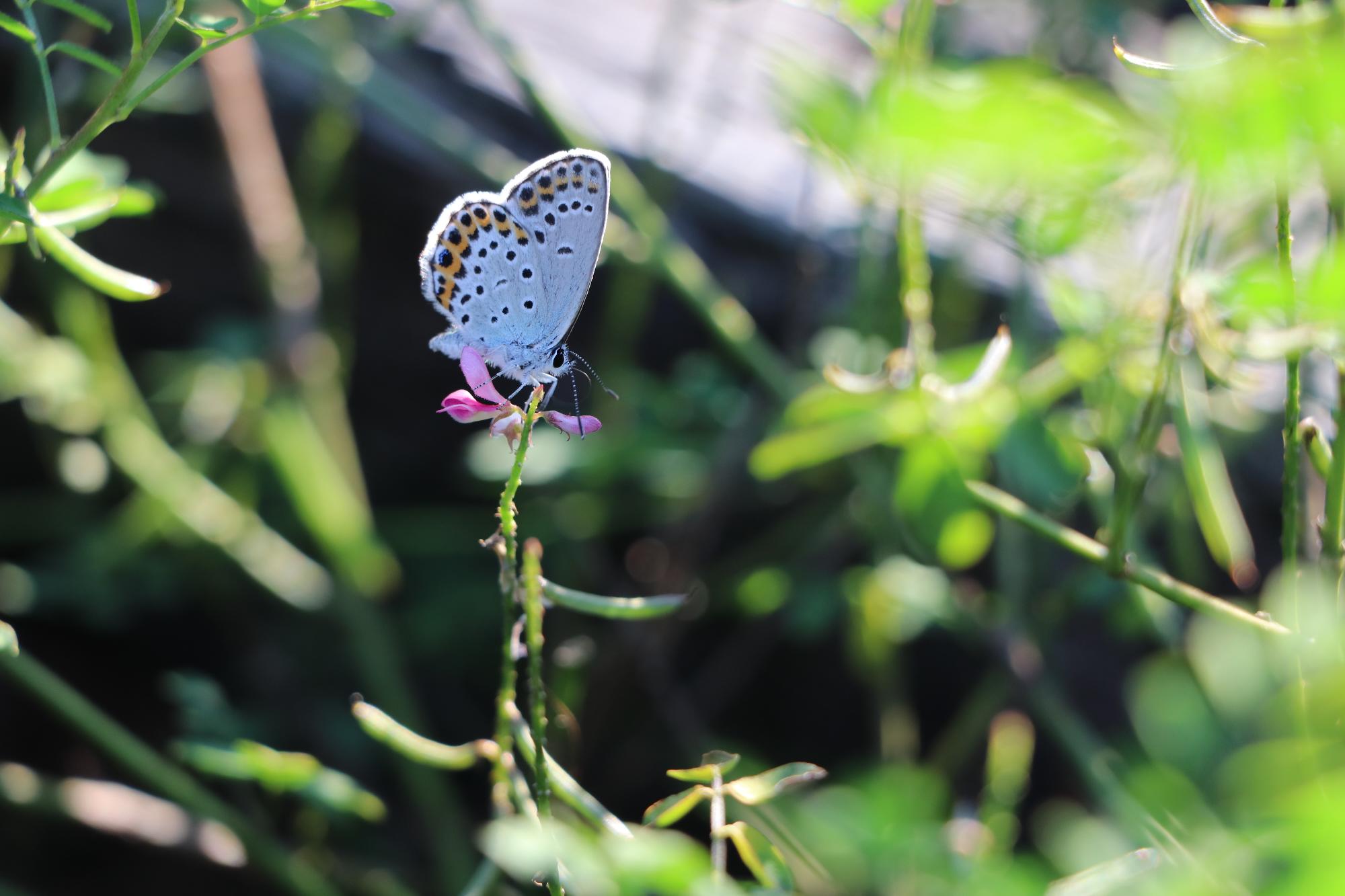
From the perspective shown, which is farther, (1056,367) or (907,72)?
(1056,367)

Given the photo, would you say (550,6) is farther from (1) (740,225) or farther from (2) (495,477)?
(2) (495,477)

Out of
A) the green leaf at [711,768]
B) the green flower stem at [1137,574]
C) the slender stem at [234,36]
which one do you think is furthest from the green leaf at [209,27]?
the green flower stem at [1137,574]

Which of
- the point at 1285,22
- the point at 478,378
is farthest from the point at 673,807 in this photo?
the point at 1285,22

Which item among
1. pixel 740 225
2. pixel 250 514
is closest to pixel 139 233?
pixel 250 514

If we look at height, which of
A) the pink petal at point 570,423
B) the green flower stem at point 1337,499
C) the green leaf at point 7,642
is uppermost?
the pink petal at point 570,423

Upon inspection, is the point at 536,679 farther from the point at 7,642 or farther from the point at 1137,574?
the point at 1137,574

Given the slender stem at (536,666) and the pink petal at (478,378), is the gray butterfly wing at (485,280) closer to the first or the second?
the pink petal at (478,378)

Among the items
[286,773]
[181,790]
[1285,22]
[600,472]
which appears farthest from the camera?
[600,472]
